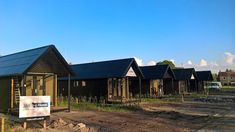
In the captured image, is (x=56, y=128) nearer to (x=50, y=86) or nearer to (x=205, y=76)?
(x=50, y=86)

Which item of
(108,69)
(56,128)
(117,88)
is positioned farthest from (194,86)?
(56,128)

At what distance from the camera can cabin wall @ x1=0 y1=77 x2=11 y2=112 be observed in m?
20.8

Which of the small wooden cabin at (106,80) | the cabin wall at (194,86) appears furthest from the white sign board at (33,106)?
the cabin wall at (194,86)

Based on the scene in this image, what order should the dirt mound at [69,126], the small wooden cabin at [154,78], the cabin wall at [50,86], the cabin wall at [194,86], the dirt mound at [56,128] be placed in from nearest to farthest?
the dirt mound at [56,128] → the dirt mound at [69,126] → the cabin wall at [50,86] → the small wooden cabin at [154,78] → the cabin wall at [194,86]

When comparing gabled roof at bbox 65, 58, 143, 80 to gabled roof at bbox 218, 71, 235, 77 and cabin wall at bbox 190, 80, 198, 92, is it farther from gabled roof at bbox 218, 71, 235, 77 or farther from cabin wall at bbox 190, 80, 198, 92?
gabled roof at bbox 218, 71, 235, 77

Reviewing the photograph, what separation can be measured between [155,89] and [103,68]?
1361 cm

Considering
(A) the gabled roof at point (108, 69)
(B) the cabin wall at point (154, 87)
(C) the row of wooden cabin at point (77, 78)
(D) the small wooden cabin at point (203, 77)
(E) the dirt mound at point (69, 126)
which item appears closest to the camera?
(E) the dirt mound at point (69, 126)

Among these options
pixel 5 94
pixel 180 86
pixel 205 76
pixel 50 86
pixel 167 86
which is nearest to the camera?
pixel 5 94

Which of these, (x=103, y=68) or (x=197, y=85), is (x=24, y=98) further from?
(x=197, y=85)

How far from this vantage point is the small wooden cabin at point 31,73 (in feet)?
64.4

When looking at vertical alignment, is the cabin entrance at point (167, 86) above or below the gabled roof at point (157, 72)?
below

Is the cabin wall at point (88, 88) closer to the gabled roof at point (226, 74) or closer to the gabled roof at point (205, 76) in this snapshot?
the gabled roof at point (205, 76)

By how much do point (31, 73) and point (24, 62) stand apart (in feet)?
3.74

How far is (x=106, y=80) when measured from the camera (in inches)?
1247
